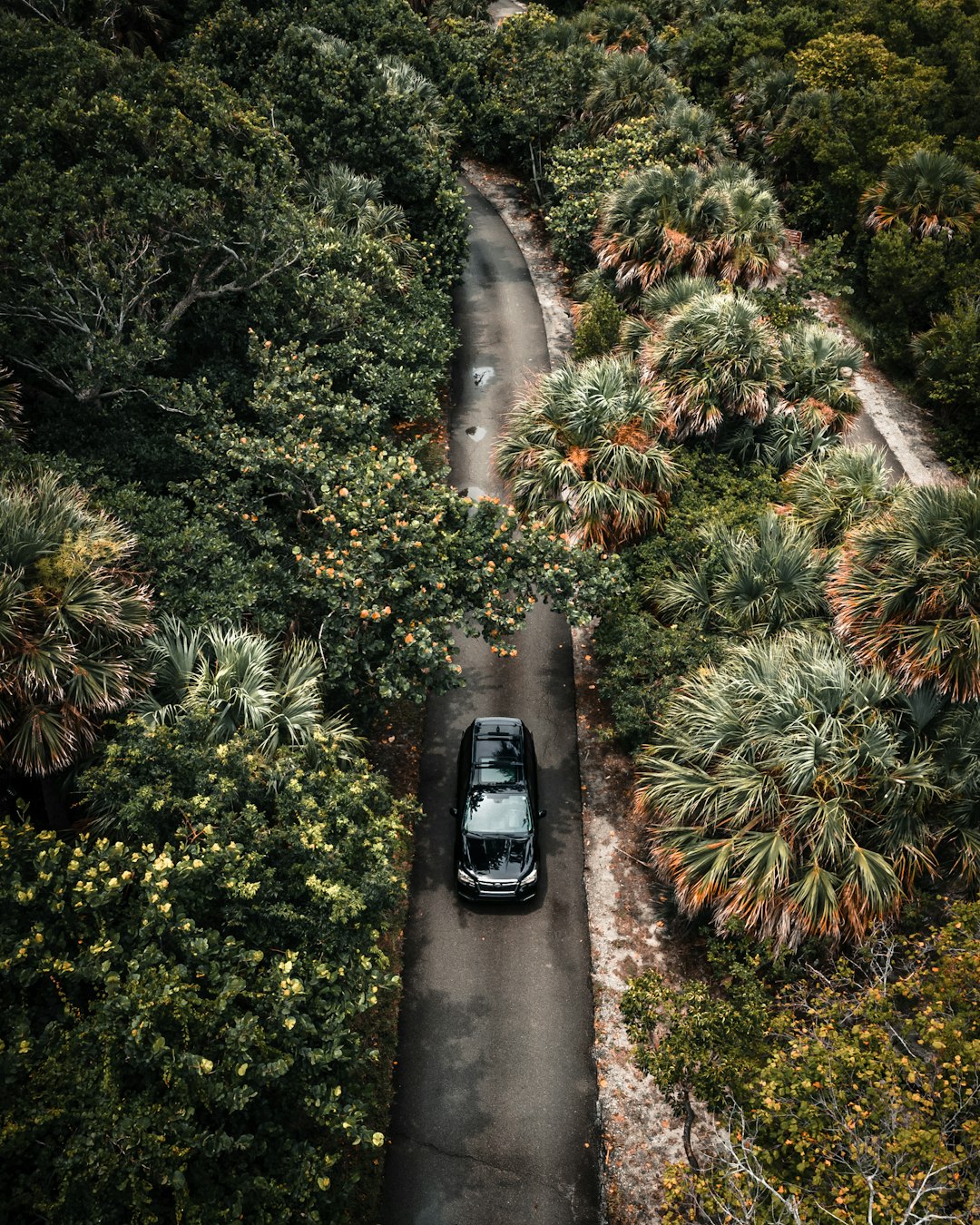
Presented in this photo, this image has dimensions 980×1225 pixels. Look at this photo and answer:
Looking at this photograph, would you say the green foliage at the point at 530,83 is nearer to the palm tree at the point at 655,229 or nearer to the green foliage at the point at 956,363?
the palm tree at the point at 655,229

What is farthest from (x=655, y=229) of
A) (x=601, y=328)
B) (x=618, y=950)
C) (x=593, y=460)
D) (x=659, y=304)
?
(x=618, y=950)

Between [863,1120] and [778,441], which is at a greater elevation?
[778,441]

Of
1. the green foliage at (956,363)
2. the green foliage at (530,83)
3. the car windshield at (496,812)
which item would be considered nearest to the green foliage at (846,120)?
the green foliage at (956,363)

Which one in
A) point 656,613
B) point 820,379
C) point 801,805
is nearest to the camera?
point 801,805

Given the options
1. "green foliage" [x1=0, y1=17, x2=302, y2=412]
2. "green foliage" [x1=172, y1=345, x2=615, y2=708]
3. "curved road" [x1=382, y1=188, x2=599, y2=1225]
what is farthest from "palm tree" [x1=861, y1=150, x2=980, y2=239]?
"green foliage" [x1=0, y1=17, x2=302, y2=412]

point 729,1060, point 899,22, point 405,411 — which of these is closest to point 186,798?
point 729,1060

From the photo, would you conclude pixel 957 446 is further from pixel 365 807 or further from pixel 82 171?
pixel 82 171

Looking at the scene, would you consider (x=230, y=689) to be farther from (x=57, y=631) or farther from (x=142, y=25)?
(x=142, y=25)
